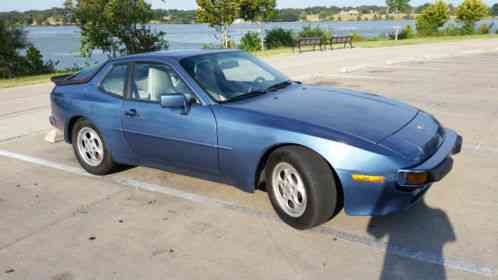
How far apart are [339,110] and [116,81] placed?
2.54 metres

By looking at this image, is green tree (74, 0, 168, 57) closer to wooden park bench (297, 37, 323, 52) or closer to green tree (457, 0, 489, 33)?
wooden park bench (297, 37, 323, 52)

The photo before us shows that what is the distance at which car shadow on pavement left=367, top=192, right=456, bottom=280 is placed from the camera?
3.25 meters

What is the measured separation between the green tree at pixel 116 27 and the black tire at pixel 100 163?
17195 millimetres

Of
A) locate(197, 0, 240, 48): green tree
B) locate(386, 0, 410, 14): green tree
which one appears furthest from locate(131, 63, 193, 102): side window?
locate(386, 0, 410, 14): green tree

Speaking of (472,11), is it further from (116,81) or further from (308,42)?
(116,81)

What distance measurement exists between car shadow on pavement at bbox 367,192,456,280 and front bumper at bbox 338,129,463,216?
0.29 meters

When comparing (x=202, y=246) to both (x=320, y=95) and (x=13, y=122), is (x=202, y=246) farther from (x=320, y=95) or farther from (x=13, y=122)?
(x=13, y=122)

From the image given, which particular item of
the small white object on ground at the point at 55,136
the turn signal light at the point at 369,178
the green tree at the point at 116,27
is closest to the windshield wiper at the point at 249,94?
the turn signal light at the point at 369,178

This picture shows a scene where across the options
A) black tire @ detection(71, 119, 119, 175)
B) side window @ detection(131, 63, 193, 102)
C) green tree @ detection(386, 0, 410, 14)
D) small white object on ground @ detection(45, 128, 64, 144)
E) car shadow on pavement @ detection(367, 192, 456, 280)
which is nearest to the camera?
car shadow on pavement @ detection(367, 192, 456, 280)

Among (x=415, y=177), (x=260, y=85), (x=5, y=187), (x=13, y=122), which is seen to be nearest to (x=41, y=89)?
(x=13, y=122)

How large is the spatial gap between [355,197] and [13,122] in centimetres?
758

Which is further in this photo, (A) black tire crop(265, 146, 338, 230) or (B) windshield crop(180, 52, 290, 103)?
(B) windshield crop(180, 52, 290, 103)

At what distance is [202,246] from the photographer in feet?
12.3

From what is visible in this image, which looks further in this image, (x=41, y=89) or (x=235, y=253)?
(x=41, y=89)
